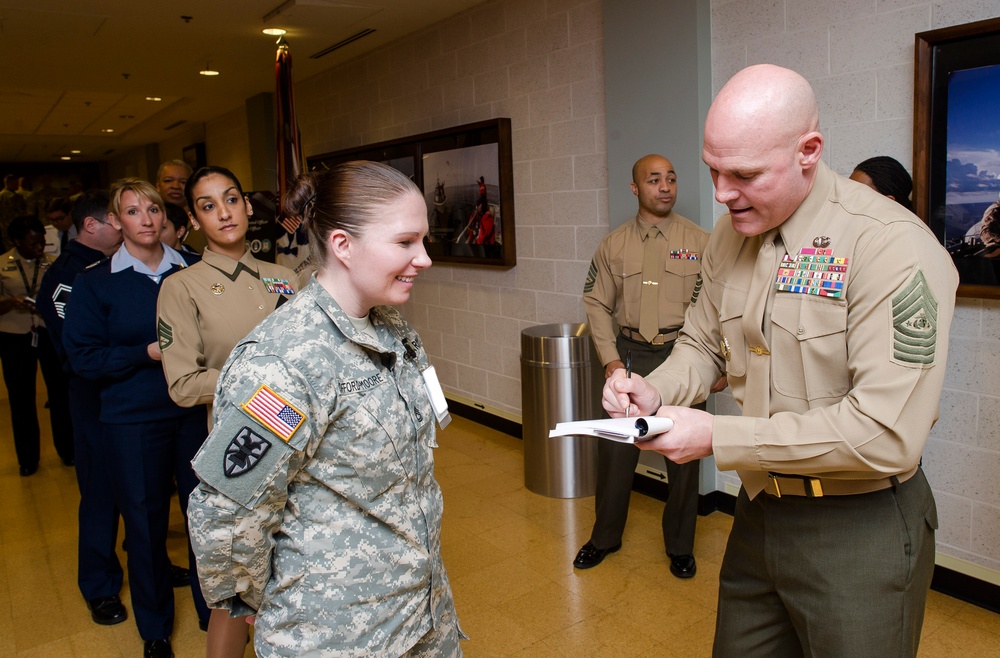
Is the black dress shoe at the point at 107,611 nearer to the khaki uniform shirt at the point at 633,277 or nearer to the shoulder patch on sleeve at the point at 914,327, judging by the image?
the khaki uniform shirt at the point at 633,277

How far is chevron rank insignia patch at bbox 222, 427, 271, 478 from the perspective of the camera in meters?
1.32

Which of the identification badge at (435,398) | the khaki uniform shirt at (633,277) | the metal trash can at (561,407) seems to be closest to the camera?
the identification badge at (435,398)

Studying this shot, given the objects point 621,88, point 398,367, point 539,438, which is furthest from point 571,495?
point 398,367

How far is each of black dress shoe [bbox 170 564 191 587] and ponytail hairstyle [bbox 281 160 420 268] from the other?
8.24ft

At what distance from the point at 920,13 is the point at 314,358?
107 inches

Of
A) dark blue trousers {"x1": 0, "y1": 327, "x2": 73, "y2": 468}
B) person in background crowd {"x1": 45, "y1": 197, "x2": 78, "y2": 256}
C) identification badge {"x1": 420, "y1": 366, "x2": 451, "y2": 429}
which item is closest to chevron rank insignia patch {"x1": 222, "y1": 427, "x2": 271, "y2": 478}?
identification badge {"x1": 420, "y1": 366, "x2": 451, "y2": 429}

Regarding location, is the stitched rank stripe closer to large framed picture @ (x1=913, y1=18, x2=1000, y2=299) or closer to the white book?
the white book

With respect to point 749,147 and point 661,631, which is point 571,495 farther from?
point 749,147

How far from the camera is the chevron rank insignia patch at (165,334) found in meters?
2.36

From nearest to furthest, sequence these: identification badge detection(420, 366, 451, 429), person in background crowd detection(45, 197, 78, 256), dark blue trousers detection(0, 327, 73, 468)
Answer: identification badge detection(420, 366, 451, 429)
dark blue trousers detection(0, 327, 73, 468)
person in background crowd detection(45, 197, 78, 256)

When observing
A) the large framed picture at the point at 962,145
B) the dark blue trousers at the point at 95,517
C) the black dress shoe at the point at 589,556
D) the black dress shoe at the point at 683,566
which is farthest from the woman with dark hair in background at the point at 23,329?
the large framed picture at the point at 962,145

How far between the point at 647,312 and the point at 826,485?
2.15 meters

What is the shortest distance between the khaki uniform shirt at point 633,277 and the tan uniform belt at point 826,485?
2014 mm

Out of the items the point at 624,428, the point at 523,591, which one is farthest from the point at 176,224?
the point at 624,428
